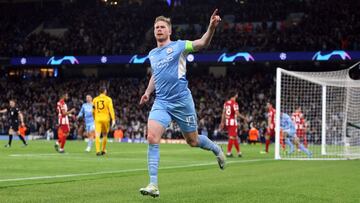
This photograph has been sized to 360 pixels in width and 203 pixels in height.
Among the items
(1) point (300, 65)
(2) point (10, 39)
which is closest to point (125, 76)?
(2) point (10, 39)

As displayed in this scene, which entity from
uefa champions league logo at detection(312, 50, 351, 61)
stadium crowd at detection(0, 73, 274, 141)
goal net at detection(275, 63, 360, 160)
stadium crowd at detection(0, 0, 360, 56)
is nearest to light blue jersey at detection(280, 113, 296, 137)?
goal net at detection(275, 63, 360, 160)

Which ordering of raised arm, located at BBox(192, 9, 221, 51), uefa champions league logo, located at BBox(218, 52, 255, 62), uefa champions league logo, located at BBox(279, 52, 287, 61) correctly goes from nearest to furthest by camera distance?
raised arm, located at BBox(192, 9, 221, 51), uefa champions league logo, located at BBox(279, 52, 287, 61), uefa champions league logo, located at BBox(218, 52, 255, 62)

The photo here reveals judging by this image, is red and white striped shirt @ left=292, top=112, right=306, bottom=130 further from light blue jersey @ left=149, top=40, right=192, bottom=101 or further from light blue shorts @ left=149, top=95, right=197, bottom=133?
light blue jersey @ left=149, top=40, right=192, bottom=101

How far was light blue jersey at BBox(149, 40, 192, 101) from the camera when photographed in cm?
872

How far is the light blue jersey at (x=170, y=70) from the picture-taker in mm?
8719

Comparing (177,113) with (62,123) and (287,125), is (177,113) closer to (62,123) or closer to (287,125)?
(62,123)

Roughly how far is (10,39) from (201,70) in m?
16.4

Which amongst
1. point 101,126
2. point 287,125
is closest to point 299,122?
point 287,125

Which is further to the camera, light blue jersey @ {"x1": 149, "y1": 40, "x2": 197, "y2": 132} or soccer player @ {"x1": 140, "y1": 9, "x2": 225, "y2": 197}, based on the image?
light blue jersey @ {"x1": 149, "y1": 40, "x2": 197, "y2": 132}

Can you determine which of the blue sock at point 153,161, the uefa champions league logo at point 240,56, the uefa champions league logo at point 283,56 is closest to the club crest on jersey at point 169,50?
the blue sock at point 153,161

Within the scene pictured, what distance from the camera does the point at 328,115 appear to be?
98.6ft

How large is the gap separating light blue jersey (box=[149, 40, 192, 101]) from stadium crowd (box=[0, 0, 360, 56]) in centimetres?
3335

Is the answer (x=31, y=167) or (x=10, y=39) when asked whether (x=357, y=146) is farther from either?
(x=10, y=39)

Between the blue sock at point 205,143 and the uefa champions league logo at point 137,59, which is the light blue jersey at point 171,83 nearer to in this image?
the blue sock at point 205,143
